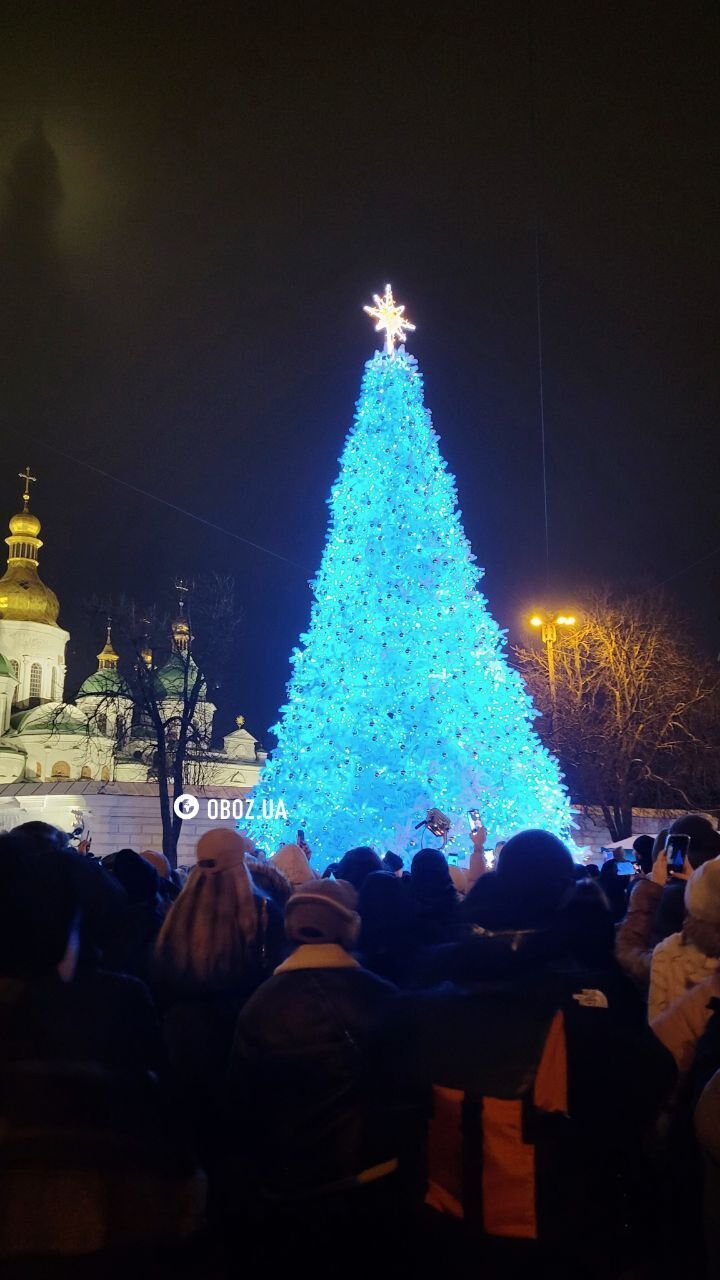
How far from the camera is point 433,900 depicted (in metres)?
5.42

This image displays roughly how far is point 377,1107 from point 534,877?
89 centimetres

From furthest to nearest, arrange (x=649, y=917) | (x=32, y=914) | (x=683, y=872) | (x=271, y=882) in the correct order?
(x=271, y=882), (x=683, y=872), (x=649, y=917), (x=32, y=914)

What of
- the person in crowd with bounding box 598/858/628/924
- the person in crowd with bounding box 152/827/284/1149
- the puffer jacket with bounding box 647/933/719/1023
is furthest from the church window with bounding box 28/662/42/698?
the puffer jacket with bounding box 647/933/719/1023

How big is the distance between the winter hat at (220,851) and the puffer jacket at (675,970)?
1.72 metres

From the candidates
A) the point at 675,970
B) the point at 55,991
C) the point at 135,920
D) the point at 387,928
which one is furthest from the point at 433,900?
the point at 55,991

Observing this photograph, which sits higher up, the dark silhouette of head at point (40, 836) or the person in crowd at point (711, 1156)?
the dark silhouette of head at point (40, 836)

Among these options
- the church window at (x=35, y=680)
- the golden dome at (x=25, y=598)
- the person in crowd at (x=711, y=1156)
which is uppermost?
the golden dome at (x=25, y=598)

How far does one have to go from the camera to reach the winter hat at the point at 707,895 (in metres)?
3.27

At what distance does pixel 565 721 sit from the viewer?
31484mm

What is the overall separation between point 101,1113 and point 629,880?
5.58 metres

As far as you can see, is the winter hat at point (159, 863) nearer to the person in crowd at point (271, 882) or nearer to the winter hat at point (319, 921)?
the person in crowd at point (271, 882)

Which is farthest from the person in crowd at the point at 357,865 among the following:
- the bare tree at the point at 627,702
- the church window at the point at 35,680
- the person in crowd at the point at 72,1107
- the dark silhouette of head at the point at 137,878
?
the church window at the point at 35,680

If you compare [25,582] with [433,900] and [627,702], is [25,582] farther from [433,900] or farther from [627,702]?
[433,900]

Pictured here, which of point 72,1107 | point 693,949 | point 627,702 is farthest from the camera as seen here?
point 627,702
